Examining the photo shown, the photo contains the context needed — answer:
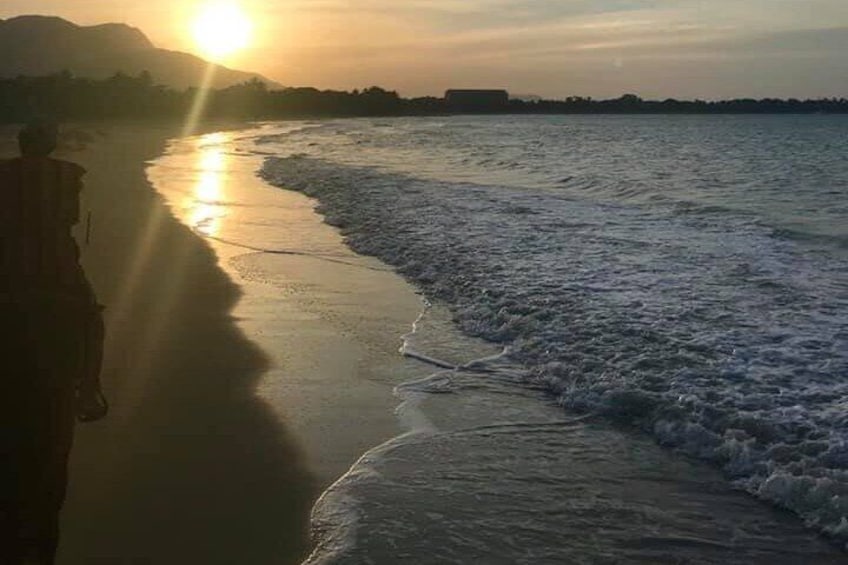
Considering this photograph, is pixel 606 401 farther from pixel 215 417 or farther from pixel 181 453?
pixel 181 453

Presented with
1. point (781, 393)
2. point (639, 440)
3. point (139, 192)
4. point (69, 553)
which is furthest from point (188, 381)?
point (139, 192)

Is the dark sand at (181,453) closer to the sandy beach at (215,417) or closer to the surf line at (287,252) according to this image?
the sandy beach at (215,417)

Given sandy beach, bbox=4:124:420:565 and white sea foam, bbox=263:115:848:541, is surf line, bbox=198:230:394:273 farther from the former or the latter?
sandy beach, bbox=4:124:420:565

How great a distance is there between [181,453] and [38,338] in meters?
2.09

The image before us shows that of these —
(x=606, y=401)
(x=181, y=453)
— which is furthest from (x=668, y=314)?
(x=181, y=453)

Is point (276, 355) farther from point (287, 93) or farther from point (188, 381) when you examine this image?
point (287, 93)

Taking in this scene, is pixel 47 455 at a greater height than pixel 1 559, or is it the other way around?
pixel 47 455

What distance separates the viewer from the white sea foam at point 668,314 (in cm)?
654

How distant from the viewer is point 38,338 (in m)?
4.03

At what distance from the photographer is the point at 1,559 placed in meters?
4.14

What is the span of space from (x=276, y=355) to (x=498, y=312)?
9.28 feet

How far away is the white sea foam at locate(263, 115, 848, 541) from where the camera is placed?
6539 millimetres

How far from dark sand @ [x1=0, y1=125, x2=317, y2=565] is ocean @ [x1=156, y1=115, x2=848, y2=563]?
367 mm

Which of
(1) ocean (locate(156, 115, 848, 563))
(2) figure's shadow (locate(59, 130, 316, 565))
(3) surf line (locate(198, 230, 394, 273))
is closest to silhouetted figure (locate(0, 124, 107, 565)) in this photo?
(2) figure's shadow (locate(59, 130, 316, 565))
